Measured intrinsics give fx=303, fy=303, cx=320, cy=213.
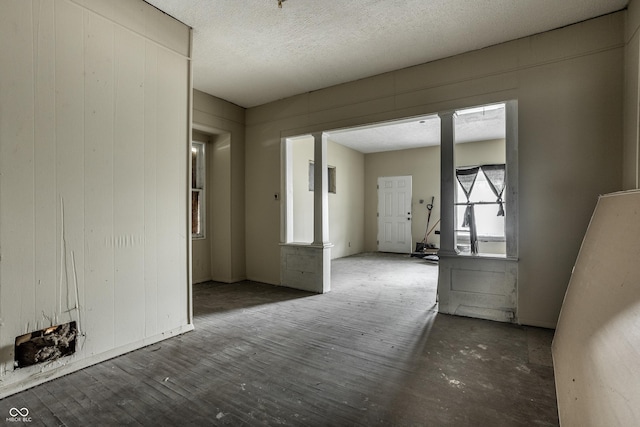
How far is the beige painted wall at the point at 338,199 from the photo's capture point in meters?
6.06

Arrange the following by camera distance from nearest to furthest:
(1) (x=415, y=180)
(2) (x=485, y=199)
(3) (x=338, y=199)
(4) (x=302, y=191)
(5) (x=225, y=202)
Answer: (5) (x=225, y=202)
(4) (x=302, y=191)
(2) (x=485, y=199)
(3) (x=338, y=199)
(1) (x=415, y=180)

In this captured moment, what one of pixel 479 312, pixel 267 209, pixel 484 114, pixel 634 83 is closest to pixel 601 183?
pixel 634 83

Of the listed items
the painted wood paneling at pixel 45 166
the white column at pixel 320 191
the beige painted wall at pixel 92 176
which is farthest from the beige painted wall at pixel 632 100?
the painted wood paneling at pixel 45 166

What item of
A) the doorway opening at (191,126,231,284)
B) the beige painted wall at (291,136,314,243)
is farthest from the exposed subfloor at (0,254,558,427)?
the beige painted wall at (291,136,314,243)


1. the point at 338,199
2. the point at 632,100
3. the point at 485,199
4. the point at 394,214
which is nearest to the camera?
the point at 632,100

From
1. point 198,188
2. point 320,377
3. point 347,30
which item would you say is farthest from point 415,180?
point 320,377

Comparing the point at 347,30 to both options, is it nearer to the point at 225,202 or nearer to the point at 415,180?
the point at 225,202

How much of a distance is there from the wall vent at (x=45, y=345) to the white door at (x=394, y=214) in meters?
7.06

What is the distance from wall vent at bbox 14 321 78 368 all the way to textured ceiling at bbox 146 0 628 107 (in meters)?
2.65

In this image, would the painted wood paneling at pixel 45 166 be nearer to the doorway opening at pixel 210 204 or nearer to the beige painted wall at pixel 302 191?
the doorway opening at pixel 210 204

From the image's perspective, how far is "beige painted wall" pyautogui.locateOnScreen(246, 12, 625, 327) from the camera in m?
2.70

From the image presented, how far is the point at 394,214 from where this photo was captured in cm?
816

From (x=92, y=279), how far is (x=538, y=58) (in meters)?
4.36

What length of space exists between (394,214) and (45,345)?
730cm
